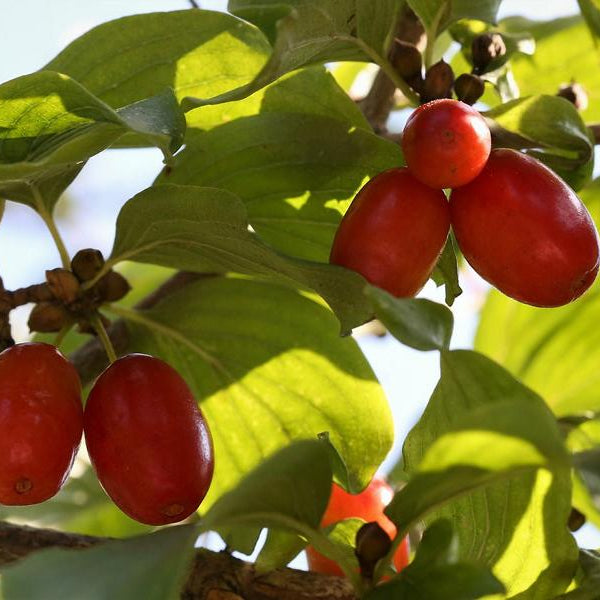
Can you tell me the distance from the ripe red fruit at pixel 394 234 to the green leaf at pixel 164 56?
0.27m

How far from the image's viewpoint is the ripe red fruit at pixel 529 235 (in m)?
1.22

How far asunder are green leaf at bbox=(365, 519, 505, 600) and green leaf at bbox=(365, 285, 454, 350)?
0.54ft

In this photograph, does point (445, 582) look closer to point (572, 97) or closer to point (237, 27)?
point (237, 27)

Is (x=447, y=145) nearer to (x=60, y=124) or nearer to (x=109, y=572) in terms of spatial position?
(x=60, y=124)

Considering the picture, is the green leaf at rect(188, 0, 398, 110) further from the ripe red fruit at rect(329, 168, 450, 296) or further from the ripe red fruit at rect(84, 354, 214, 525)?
the ripe red fruit at rect(84, 354, 214, 525)

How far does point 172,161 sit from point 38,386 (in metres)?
0.28

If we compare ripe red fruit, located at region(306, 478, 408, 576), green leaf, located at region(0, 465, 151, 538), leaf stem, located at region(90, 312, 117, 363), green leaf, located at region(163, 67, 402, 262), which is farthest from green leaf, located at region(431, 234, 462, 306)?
green leaf, located at region(0, 465, 151, 538)

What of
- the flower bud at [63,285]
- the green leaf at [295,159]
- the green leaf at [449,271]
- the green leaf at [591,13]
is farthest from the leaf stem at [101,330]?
the green leaf at [591,13]

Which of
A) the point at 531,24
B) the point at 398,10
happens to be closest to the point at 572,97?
the point at 531,24

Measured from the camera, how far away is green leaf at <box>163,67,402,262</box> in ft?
4.68

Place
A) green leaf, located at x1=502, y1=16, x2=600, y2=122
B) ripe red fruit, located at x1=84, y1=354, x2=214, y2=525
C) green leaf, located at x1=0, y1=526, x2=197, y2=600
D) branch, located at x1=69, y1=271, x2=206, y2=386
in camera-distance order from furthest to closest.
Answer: green leaf, located at x1=502, y1=16, x2=600, y2=122
branch, located at x1=69, y1=271, x2=206, y2=386
ripe red fruit, located at x1=84, y1=354, x2=214, y2=525
green leaf, located at x1=0, y1=526, x2=197, y2=600

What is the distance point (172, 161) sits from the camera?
3.98 feet

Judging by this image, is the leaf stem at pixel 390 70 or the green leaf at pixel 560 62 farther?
the green leaf at pixel 560 62

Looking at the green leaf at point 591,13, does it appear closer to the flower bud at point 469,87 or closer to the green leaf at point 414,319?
the flower bud at point 469,87
